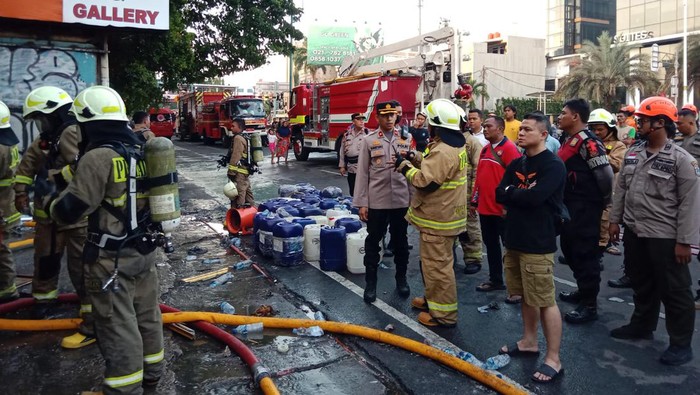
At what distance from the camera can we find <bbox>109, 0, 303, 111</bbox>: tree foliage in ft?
40.5

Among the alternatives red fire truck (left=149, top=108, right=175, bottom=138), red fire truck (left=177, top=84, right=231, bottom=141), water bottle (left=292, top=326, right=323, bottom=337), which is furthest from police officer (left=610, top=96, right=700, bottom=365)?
red fire truck (left=149, top=108, right=175, bottom=138)

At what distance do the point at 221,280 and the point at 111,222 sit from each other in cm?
295

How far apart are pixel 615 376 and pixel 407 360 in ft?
4.78

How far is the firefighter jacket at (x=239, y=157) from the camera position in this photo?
29.6 feet

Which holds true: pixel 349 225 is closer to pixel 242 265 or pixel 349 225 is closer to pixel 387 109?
pixel 242 265

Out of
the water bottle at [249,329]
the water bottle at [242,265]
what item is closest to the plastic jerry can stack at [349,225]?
the water bottle at [242,265]

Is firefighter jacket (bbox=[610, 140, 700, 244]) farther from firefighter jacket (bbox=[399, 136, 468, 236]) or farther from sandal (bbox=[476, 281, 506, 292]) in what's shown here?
sandal (bbox=[476, 281, 506, 292])

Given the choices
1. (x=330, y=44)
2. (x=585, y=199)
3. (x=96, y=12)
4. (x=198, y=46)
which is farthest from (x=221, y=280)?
(x=330, y=44)

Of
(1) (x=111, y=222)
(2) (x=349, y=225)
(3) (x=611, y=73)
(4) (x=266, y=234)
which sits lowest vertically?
(4) (x=266, y=234)

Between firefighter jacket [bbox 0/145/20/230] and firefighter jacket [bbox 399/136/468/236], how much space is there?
11.6 feet

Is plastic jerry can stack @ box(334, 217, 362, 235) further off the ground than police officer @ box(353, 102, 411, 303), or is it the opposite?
police officer @ box(353, 102, 411, 303)

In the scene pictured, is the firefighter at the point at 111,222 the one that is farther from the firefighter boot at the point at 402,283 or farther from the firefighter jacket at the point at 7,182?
the firefighter boot at the point at 402,283

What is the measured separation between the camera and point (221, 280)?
6250mm

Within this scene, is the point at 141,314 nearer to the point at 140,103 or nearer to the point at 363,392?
the point at 363,392
